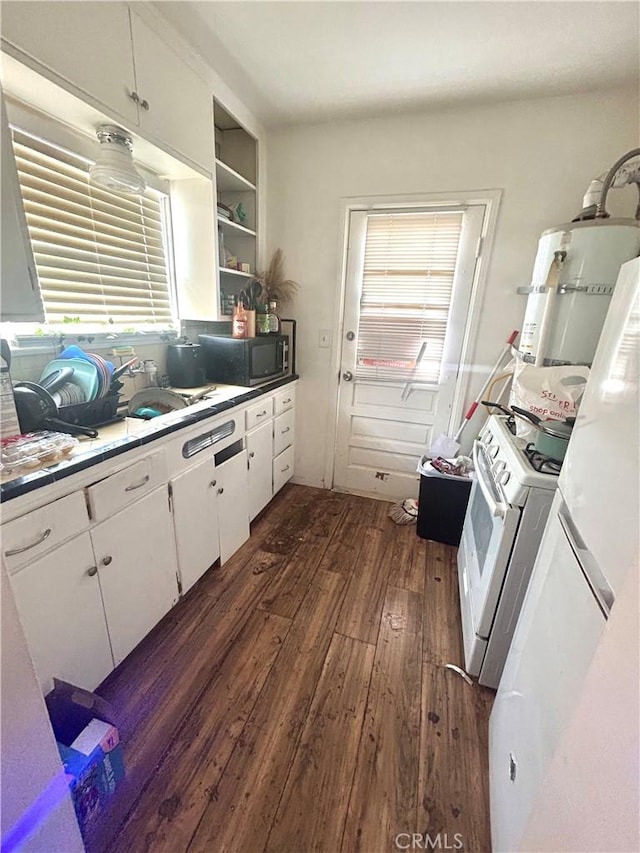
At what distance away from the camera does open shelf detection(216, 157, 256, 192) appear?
2.02m

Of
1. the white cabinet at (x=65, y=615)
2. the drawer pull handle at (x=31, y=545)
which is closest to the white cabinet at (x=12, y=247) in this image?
the drawer pull handle at (x=31, y=545)

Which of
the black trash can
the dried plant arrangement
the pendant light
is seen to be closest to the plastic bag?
the black trash can

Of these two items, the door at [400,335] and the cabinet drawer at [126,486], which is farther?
the door at [400,335]

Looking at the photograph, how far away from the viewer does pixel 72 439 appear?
3.67ft

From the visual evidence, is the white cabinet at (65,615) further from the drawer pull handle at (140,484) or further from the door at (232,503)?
the door at (232,503)

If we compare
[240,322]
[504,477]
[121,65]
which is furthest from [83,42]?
[504,477]

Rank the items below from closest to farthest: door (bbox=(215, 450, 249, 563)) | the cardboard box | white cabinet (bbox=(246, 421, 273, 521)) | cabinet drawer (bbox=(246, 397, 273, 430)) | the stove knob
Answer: the cardboard box, the stove knob, door (bbox=(215, 450, 249, 563)), cabinet drawer (bbox=(246, 397, 273, 430)), white cabinet (bbox=(246, 421, 273, 521))

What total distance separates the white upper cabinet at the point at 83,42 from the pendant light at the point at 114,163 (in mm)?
100

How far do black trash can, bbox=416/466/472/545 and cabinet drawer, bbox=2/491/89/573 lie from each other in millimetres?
1755

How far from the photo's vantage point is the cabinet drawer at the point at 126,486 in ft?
3.64

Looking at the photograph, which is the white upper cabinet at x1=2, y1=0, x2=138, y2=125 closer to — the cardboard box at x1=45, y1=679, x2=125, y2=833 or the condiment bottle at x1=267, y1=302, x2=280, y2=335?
the condiment bottle at x1=267, y1=302, x2=280, y2=335

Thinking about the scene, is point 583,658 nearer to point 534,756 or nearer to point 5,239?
point 534,756

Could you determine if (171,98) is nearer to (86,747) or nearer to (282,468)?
(282,468)

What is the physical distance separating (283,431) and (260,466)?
0.38 metres
